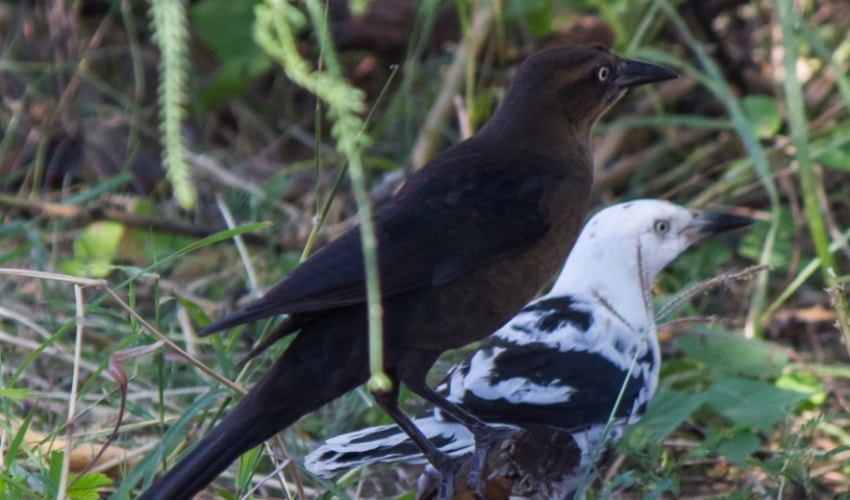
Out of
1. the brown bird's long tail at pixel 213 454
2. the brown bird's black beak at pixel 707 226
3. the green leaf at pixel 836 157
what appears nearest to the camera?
the brown bird's long tail at pixel 213 454

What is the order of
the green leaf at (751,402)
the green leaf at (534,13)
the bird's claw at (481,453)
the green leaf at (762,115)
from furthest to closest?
the green leaf at (534,13), the green leaf at (762,115), the green leaf at (751,402), the bird's claw at (481,453)

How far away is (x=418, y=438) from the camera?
308cm

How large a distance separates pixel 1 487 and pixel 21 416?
1141 millimetres

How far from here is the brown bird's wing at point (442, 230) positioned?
2.88 m

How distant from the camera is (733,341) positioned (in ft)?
14.2

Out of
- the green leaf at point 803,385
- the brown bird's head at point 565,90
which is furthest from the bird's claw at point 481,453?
the green leaf at point 803,385

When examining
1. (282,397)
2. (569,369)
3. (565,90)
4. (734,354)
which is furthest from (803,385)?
(282,397)

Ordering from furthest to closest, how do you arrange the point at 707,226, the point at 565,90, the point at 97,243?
the point at 97,243
the point at 707,226
the point at 565,90

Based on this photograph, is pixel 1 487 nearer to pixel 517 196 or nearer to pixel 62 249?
pixel 517 196

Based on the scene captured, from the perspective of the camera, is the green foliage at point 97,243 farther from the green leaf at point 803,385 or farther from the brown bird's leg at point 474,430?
the green leaf at point 803,385

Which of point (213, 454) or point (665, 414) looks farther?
point (665, 414)

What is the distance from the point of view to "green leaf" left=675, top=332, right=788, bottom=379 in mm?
4219

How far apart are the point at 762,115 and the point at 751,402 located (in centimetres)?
186

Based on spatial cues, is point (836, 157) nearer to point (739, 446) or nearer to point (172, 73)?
point (739, 446)
